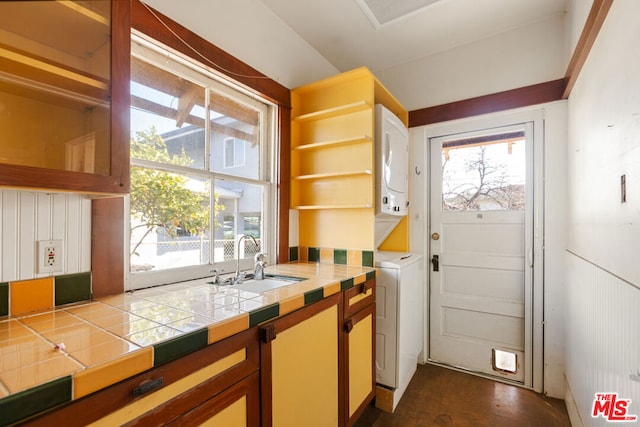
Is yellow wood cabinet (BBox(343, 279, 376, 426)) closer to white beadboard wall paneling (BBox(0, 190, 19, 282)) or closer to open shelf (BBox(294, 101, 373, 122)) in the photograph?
open shelf (BBox(294, 101, 373, 122))

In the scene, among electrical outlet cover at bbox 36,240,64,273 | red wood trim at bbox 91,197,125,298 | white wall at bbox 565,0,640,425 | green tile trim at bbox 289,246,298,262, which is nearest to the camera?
white wall at bbox 565,0,640,425

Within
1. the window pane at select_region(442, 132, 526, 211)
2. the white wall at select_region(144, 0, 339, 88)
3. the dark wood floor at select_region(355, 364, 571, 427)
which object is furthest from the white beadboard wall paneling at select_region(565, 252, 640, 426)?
the white wall at select_region(144, 0, 339, 88)

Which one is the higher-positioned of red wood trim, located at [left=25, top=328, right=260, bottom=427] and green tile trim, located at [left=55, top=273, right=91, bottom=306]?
green tile trim, located at [left=55, top=273, right=91, bottom=306]

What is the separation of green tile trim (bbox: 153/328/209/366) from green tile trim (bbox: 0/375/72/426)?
0.59 ft

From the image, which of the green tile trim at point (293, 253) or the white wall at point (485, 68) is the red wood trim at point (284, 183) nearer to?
the green tile trim at point (293, 253)

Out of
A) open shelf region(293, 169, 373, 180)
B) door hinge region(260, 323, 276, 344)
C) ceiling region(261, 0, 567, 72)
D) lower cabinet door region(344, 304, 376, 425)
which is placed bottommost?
lower cabinet door region(344, 304, 376, 425)

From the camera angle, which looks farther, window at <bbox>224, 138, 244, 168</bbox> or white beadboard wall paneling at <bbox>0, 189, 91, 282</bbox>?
window at <bbox>224, 138, 244, 168</bbox>

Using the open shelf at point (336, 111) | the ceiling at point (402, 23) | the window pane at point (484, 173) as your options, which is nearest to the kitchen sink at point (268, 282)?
the open shelf at point (336, 111)

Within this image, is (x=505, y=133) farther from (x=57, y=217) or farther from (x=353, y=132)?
(x=57, y=217)

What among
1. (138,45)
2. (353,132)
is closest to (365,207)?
(353,132)

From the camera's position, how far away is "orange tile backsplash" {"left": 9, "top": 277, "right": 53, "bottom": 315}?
977 mm

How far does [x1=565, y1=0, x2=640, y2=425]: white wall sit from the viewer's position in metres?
0.94

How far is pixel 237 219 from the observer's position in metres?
1.91

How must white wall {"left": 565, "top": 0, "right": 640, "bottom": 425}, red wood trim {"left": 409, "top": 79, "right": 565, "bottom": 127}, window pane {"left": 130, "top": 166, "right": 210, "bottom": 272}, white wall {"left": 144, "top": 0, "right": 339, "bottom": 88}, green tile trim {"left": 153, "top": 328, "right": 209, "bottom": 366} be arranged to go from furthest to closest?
red wood trim {"left": 409, "top": 79, "right": 565, "bottom": 127}
white wall {"left": 144, "top": 0, "right": 339, "bottom": 88}
window pane {"left": 130, "top": 166, "right": 210, "bottom": 272}
white wall {"left": 565, "top": 0, "right": 640, "bottom": 425}
green tile trim {"left": 153, "top": 328, "right": 209, "bottom": 366}
